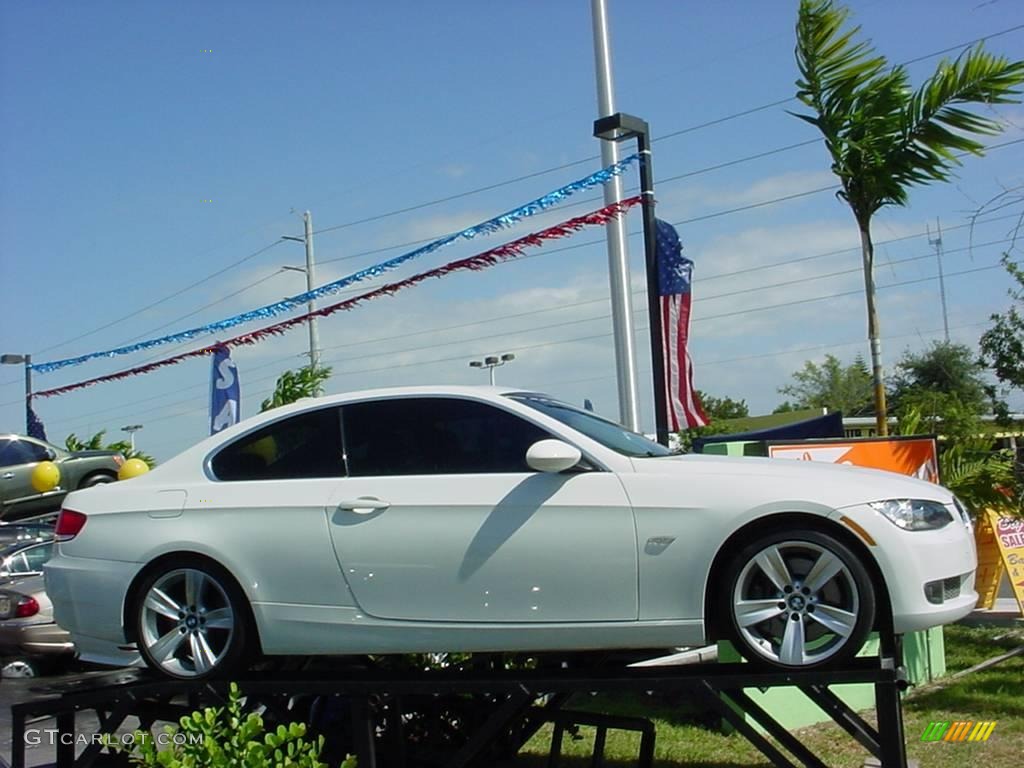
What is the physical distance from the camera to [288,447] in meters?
5.82

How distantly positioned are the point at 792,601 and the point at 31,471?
1715cm

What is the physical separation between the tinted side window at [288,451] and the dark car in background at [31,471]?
14.4 metres

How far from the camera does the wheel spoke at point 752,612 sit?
4867 mm

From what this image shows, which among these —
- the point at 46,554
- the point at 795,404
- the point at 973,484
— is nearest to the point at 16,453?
the point at 46,554

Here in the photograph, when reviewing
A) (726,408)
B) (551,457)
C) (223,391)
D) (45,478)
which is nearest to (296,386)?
(223,391)

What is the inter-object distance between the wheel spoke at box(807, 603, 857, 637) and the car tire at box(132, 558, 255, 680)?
8.91 ft

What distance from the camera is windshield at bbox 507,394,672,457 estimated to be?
5535mm

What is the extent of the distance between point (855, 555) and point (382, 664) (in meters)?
3.55

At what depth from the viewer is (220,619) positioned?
5617 mm

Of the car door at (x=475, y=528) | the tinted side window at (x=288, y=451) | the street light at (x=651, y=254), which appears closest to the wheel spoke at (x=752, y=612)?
the car door at (x=475, y=528)

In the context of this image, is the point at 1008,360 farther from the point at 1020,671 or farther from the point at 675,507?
the point at 675,507

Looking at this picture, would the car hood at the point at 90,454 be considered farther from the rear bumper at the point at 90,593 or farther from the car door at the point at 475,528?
the car door at the point at 475,528

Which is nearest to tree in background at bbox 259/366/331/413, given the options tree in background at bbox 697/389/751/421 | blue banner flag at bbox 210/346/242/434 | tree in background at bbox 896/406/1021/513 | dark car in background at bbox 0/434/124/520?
blue banner flag at bbox 210/346/242/434
